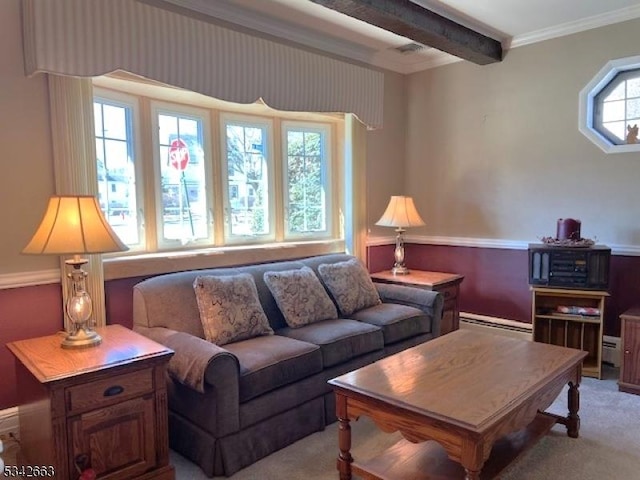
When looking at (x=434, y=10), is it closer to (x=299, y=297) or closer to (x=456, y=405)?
(x=299, y=297)

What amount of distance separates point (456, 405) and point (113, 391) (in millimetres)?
1450

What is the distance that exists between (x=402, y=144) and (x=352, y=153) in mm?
821

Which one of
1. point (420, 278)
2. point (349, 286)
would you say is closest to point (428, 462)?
point (349, 286)

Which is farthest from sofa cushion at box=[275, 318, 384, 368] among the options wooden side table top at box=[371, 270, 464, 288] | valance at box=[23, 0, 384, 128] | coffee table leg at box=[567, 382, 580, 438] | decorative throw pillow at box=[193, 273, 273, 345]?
valance at box=[23, 0, 384, 128]

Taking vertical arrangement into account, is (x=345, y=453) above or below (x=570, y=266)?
below

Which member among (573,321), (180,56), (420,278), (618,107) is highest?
(180,56)

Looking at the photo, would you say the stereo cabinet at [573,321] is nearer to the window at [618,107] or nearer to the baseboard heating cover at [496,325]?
the baseboard heating cover at [496,325]

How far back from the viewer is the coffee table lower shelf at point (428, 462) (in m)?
2.04

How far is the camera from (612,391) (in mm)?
3201

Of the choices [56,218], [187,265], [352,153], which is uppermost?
[352,153]

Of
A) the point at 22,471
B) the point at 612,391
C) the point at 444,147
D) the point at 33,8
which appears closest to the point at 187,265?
the point at 22,471

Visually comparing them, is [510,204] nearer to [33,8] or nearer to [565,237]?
[565,237]

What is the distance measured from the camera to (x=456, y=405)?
6.30 feet

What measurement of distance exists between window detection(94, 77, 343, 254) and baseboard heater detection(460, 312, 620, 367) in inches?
60.0
